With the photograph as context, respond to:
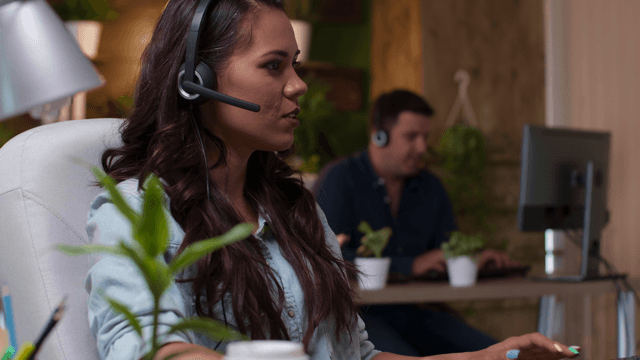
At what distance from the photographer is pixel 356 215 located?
2.39 metres

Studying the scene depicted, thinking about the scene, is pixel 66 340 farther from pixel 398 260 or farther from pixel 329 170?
pixel 329 170

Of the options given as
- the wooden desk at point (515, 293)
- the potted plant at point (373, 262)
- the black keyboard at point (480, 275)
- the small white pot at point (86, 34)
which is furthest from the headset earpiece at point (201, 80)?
the small white pot at point (86, 34)

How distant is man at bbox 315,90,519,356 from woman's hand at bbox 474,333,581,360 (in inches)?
46.6

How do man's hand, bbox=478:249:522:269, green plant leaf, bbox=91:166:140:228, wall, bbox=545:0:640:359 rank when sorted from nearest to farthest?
green plant leaf, bbox=91:166:140:228 < man's hand, bbox=478:249:522:269 < wall, bbox=545:0:640:359

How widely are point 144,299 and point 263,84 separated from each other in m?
0.38

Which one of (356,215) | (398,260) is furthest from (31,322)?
(356,215)

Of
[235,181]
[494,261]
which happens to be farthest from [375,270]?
[235,181]

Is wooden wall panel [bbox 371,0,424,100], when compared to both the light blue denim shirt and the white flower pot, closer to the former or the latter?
the white flower pot

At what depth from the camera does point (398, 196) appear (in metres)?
2.58

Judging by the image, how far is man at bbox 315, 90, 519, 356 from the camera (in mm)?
2189

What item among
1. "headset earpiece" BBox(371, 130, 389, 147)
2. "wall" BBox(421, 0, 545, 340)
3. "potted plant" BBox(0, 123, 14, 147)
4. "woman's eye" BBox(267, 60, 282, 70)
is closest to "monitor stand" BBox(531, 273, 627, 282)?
"headset earpiece" BBox(371, 130, 389, 147)

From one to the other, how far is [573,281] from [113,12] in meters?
3.00

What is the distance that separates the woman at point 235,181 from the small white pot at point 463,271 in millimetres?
945

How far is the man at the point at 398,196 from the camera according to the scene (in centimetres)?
219
